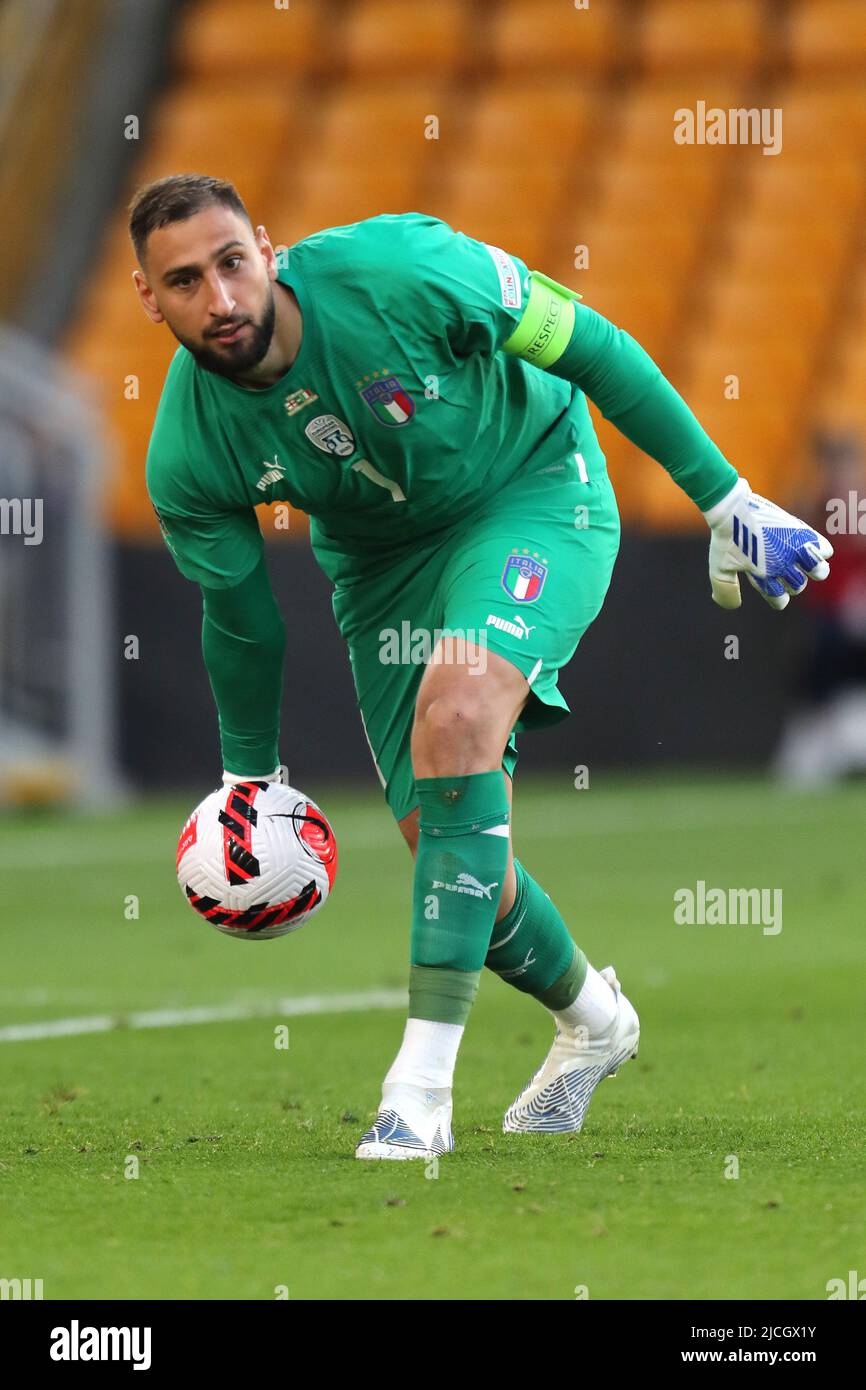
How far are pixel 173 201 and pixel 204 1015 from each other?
3.39m

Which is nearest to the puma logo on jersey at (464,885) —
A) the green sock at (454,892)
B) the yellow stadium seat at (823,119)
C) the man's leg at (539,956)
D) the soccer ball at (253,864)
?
the green sock at (454,892)

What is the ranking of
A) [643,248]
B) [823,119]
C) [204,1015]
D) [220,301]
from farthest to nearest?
[823,119]
[643,248]
[204,1015]
[220,301]

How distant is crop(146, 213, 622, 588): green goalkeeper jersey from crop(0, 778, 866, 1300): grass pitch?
1.33m

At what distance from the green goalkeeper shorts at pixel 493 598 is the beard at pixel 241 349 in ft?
2.21

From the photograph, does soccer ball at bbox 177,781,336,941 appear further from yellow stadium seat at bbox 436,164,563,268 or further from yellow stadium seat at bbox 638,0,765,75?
yellow stadium seat at bbox 638,0,765,75

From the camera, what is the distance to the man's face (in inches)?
186

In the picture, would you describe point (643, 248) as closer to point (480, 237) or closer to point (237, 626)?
point (480, 237)

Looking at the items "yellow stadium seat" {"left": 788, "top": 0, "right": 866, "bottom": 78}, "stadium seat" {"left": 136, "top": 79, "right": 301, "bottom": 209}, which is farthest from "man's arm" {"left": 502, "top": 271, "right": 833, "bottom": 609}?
"yellow stadium seat" {"left": 788, "top": 0, "right": 866, "bottom": 78}

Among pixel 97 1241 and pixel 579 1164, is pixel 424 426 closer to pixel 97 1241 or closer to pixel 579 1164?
pixel 579 1164

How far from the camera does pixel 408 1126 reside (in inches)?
186

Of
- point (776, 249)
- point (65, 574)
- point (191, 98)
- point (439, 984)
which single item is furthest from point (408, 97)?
point (439, 984)

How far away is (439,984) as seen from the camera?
4844 mm

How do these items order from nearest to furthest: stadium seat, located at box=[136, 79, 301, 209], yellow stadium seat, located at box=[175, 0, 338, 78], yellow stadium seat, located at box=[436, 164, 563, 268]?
yellow stadium seat, located at box=[436, 164, 563, 268] < stadium seat, located at box=[136, 79, 301, 209] < yellow stadium seat, located at box=[175, 0, 338, 78]

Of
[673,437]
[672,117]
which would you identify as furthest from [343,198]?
[673,437]
